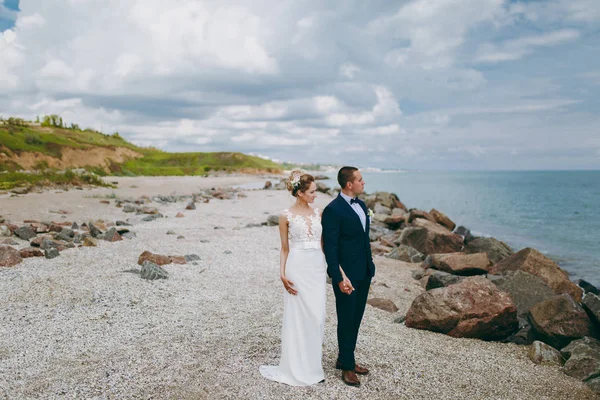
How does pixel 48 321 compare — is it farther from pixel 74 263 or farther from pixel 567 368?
pixel 567 368

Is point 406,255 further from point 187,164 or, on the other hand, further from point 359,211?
point 187,164

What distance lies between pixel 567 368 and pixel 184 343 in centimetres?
662

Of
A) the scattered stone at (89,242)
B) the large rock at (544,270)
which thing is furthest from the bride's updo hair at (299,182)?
the scattered stone at (89,242)

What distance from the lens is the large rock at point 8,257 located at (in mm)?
11586

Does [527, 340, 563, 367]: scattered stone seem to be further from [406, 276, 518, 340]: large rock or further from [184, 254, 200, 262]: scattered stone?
[184, 254, 200, 262]: scattered stone

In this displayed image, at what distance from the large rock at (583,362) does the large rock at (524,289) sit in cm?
268

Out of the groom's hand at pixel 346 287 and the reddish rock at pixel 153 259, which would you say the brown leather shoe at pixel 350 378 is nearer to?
the groom's hand at pixel 346 287

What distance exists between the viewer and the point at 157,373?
6.69 meters

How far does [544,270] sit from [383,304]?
5862 millimetres

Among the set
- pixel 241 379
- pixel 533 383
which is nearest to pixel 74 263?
pixel 241 379

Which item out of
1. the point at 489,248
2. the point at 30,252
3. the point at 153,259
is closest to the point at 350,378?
the point at 153,259

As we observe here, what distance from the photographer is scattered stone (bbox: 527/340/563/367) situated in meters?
8.14

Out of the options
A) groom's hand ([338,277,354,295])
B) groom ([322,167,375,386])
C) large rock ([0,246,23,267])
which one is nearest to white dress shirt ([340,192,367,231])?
groom ([322,167,375,386])

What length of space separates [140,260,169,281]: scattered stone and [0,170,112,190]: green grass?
22015mm
